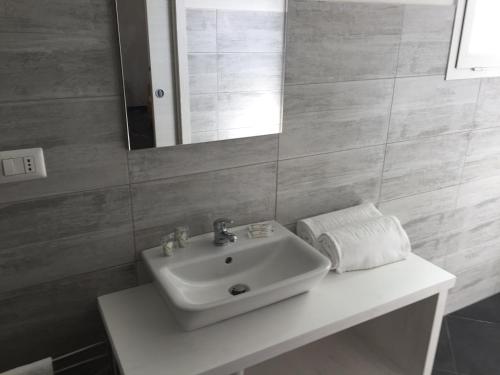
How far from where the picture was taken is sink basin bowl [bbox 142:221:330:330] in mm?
1343

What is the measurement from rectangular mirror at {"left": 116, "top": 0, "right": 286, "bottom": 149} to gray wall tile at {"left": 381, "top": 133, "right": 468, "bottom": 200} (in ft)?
2.35

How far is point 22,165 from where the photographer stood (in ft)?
4.19

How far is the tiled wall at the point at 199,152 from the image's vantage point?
1279 millimetres

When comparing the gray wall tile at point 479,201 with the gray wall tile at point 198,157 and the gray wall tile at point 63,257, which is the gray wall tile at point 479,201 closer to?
the gray wall tile at point 198,157

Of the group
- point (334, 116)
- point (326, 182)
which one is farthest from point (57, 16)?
point (326, 182)

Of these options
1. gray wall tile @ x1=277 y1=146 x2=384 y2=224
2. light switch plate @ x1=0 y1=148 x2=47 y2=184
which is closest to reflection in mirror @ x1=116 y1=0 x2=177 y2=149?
light switch plate @ x1=0 y1=148 x2=47 y2=184

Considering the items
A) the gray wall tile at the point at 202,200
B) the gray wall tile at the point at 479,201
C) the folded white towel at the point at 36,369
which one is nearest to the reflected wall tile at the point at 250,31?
the gray wall tile at the point at 202,200

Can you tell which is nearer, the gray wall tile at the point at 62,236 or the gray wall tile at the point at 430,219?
the gray wall tile at the point at 62,236

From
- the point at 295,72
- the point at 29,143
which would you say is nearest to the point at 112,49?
the point at 29,143

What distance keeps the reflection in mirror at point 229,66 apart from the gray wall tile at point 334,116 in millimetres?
105

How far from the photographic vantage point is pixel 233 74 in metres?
1.54

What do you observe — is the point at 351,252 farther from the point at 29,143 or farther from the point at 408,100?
the point at 29,143

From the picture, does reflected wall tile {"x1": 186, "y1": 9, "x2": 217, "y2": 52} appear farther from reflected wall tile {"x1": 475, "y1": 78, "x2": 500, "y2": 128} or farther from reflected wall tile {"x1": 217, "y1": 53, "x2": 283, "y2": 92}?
reflected wall tile {"x1": 475, "y1": 78, "x2": 500, "y2": 128}

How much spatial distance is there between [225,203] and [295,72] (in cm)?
56
